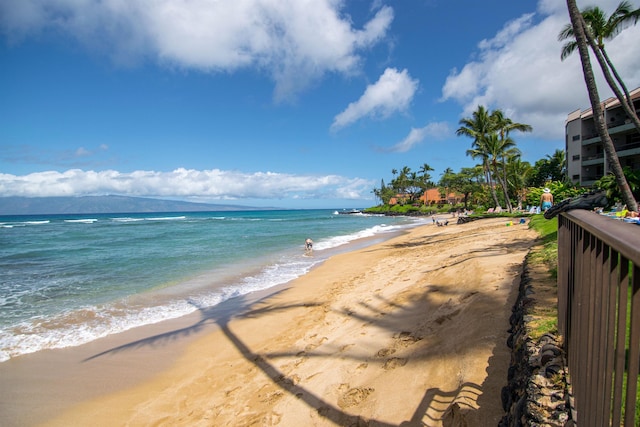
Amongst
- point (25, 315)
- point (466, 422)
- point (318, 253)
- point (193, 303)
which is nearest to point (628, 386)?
point (466, 422)

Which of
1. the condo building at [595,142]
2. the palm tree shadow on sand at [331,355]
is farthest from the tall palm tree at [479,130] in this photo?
the palm tree shadow on sand at [331,355]

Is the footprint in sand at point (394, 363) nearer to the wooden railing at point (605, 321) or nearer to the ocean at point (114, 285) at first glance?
the wooden railing at point (605, 321)

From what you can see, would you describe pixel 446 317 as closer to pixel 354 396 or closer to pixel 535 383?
pixel 354 396

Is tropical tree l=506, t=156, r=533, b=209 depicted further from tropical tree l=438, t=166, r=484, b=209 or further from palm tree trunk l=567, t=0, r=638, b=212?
palm tree trunk l=567, t=0, r=638, b=212

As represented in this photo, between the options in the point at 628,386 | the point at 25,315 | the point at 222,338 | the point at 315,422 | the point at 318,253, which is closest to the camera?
the point at 628,386

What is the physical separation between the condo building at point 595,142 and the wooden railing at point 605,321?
118 ft

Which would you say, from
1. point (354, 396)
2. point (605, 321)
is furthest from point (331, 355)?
point (605, 321)

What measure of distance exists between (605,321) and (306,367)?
4.52 m

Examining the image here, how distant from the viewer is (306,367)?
5.32 m

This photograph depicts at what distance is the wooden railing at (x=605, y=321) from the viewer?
101 centimetres

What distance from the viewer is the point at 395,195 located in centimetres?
10719

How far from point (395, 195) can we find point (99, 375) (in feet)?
345

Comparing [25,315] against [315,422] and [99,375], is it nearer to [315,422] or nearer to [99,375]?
[99,375]

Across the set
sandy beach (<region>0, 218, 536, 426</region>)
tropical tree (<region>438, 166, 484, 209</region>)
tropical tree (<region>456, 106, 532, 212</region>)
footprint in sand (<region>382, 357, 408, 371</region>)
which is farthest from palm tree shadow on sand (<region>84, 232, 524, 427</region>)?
tropical tree (<region>438, 166, 484, 209</region>)
